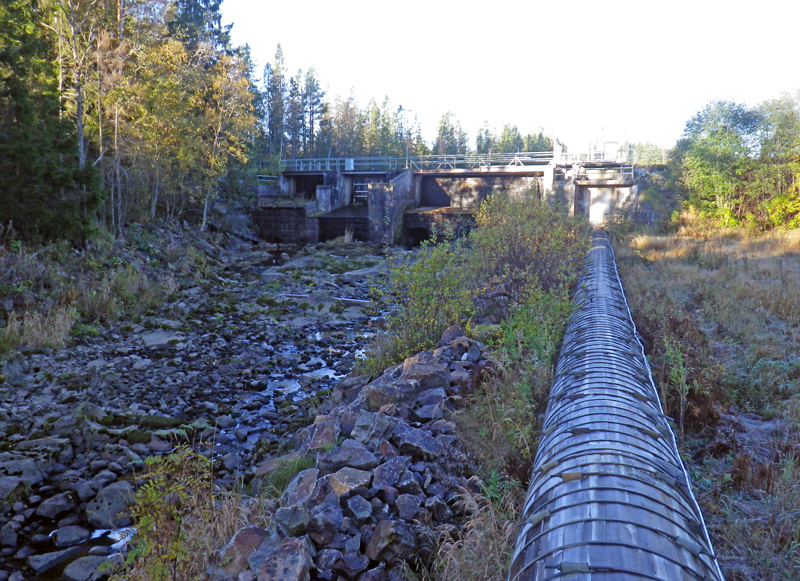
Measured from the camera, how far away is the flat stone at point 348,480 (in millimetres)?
3227

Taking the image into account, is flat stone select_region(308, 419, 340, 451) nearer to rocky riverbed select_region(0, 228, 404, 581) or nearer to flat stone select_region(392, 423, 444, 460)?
flat stone select_region(392, 423, 444, 460)

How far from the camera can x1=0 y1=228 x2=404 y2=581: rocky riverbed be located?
4.18 meters

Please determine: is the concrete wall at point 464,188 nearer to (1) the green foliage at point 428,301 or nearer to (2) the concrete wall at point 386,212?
(2) the concrete wall at point 386,212

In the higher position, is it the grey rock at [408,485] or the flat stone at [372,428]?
the flat stone at [372,428]

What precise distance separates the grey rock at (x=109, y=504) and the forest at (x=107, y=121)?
7.03 m

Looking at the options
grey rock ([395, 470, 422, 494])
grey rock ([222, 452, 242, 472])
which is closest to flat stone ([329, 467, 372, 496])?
grey rock ([395, 470, 422, 494])

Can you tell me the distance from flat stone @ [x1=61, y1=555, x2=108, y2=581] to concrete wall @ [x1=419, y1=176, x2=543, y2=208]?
19.8 m

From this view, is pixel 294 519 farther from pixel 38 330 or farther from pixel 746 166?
pixel 746 166

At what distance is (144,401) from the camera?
6379 mm

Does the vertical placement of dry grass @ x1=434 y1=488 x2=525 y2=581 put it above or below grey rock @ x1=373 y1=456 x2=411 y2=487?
below

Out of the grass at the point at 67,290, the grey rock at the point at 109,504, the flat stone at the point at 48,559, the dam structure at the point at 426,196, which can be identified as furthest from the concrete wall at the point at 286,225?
the flat stone at the point at 48,559

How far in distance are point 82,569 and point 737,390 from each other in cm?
558

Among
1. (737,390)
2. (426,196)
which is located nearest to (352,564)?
(737,390)

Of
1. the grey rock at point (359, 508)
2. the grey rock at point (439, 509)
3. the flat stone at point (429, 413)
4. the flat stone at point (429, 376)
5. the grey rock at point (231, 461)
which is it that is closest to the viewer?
the grey rock at point (359, 508)
